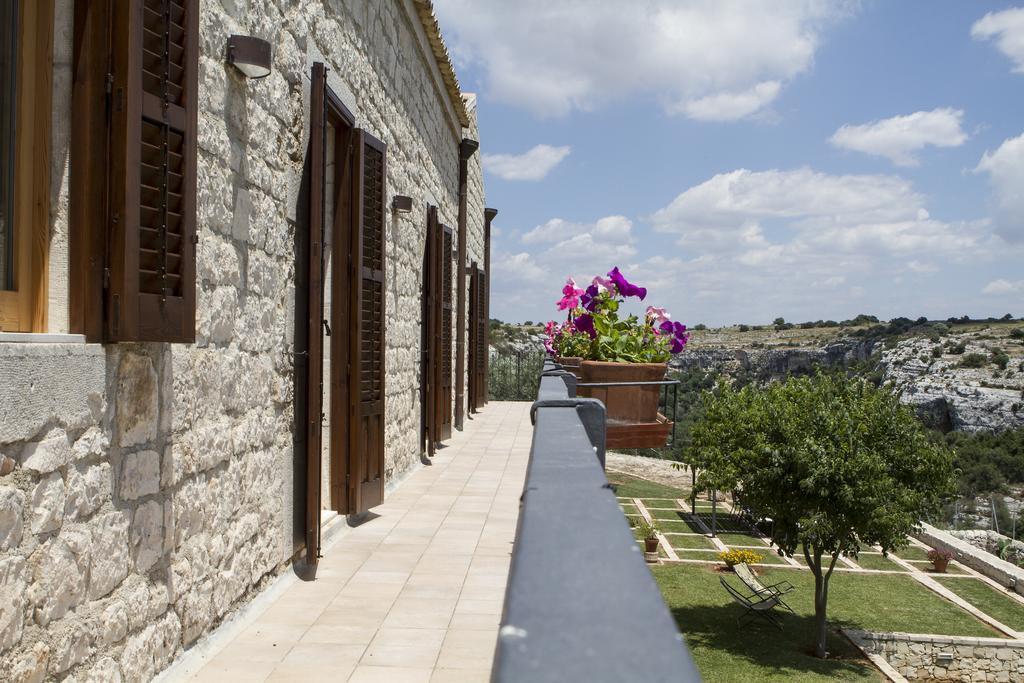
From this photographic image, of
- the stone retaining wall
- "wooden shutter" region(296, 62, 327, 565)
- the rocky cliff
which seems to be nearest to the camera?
"wooden shutter" region(296, 62, 327, 565)

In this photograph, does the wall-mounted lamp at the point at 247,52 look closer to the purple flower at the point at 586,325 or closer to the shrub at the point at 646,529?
the purple flower at the point at 586,325

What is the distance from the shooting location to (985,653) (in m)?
14.8

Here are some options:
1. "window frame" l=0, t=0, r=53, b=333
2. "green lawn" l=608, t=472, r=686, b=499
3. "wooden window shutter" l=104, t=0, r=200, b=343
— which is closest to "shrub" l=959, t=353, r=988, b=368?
"green lawn" l=608, t=472, r=686, b=499

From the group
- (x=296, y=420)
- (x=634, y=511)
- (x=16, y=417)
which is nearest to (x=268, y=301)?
(x=296, y=420)

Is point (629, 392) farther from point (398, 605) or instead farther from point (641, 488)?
point (641, 488)

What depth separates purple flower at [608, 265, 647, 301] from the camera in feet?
17.6

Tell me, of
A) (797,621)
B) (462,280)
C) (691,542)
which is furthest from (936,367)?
(462,280)

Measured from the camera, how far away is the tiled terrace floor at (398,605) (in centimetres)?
287

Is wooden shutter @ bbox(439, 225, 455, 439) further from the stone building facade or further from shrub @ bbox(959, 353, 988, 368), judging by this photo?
shrub @ bbox(959, 353, 988, 368)

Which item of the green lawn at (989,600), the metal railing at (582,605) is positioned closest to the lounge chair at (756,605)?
the green lawn at (989,600)

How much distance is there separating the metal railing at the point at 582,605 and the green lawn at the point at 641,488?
2290 centimetres

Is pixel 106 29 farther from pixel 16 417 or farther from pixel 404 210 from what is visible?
pixel 404 210

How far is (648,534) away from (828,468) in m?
5.42

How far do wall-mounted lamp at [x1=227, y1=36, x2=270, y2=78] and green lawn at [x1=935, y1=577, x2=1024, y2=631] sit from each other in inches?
707
